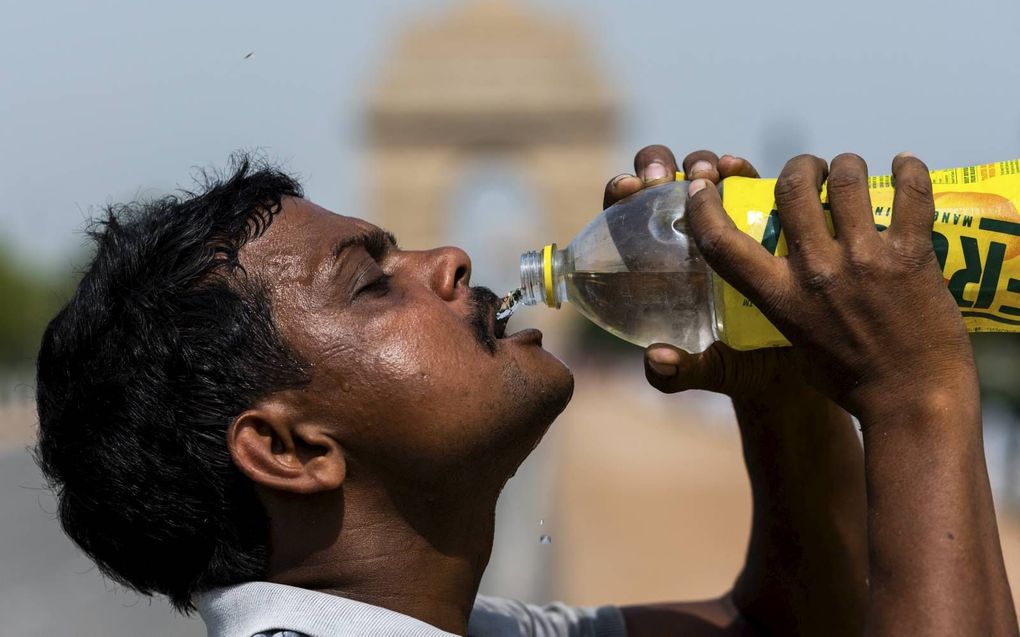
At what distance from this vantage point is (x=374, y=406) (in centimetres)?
225

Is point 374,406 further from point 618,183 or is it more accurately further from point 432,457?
point 618,183

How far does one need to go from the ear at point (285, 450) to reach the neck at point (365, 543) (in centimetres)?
6

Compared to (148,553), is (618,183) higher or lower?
higher

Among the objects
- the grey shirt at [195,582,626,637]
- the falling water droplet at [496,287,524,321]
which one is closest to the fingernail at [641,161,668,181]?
the falling water droplet at [496,287,524,321]

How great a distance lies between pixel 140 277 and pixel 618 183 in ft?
3.08

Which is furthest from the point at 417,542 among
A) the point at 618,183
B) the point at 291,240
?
the point at 618,183

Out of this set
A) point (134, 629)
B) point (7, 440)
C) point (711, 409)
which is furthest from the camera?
point (711, 409)

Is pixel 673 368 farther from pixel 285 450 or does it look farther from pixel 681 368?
pixel 285 450

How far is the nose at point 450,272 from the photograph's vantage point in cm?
243

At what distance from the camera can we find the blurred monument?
45656 millimetres

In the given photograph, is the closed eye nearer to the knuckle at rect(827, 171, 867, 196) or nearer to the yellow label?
the yellow label

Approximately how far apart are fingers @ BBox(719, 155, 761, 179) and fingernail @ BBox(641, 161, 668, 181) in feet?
0.45

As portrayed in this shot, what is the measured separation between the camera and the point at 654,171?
2.62 meters

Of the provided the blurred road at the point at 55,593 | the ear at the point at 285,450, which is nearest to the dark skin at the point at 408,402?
the ear at the point at 285,450
